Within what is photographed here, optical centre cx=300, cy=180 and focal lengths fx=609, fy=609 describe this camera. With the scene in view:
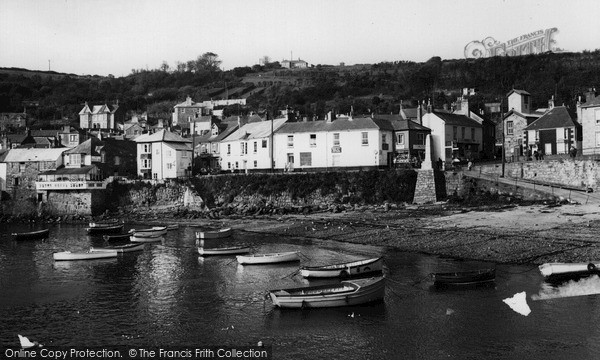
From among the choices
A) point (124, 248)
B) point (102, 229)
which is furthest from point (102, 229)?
point (124, 248)

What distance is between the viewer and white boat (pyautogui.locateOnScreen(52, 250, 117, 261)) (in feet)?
150

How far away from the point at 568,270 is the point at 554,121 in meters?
40.2

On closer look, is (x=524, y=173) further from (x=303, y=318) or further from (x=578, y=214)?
(x=303, y=318)

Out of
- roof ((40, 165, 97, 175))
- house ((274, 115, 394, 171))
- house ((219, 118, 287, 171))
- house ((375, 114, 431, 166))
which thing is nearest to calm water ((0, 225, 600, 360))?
house ((274, 115, 394, 171))

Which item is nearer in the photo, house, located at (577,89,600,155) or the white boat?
the white boat

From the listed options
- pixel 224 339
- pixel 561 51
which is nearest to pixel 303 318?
pixel 224 339

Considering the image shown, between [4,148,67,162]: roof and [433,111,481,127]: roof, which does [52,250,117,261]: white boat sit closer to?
[433,111,481,127]: roof

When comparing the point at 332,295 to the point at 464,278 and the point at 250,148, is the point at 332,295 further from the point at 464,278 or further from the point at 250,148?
the point at 250,148

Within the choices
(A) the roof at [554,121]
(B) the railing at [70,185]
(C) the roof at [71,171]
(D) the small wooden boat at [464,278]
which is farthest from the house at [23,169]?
(D) the small wooden boat at [464,278]

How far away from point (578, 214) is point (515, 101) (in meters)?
36.4

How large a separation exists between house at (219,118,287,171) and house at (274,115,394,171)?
5.55 ft

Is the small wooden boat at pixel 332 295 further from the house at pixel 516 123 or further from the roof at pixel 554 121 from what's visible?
the house at pixel 516 123

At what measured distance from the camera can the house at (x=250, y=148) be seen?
3083 inches

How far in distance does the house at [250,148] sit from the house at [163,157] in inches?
209
